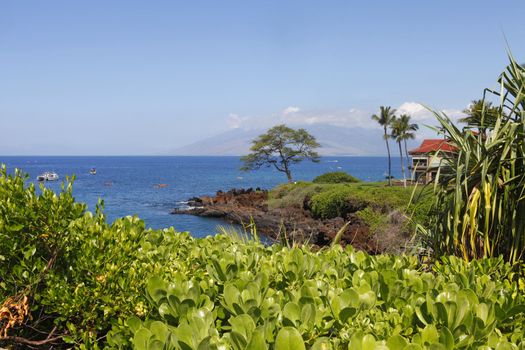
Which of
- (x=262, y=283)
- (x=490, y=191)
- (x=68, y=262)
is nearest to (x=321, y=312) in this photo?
(x=262, y=283)

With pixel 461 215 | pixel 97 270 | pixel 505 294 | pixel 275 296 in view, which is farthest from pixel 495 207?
pixel 97 270

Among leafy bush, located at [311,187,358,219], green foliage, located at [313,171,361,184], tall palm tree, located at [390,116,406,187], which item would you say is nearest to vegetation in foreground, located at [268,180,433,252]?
leafy bush, located at [311,187,358,219]

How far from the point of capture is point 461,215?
4.99 m

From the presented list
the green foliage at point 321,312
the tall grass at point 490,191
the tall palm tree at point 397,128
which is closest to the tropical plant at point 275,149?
the tall palm tree at point 397,128

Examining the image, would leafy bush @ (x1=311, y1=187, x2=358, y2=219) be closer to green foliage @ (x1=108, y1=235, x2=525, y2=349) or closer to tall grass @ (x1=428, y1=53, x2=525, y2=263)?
tall grass @ (x1=428, y1=53, x2=525, y2=263)

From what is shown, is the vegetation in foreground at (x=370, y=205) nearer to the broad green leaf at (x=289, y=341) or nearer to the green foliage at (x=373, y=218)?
the green foliage at (x=373, y=218)

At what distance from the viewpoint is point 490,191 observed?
459 cm

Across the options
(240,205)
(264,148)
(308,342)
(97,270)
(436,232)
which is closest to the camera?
(308,342)

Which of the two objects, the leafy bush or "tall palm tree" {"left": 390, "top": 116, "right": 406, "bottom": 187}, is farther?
"tall palm tree" {"left": 390, "top": 116, "right": 406, "bottom": 187}

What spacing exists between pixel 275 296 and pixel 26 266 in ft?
5.37

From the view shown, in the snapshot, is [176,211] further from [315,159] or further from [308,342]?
[308,342]

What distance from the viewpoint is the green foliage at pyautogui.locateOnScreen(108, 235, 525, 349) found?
75.2 inches

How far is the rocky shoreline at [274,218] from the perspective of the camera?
898 inches

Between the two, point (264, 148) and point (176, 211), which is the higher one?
point (264, 148)
